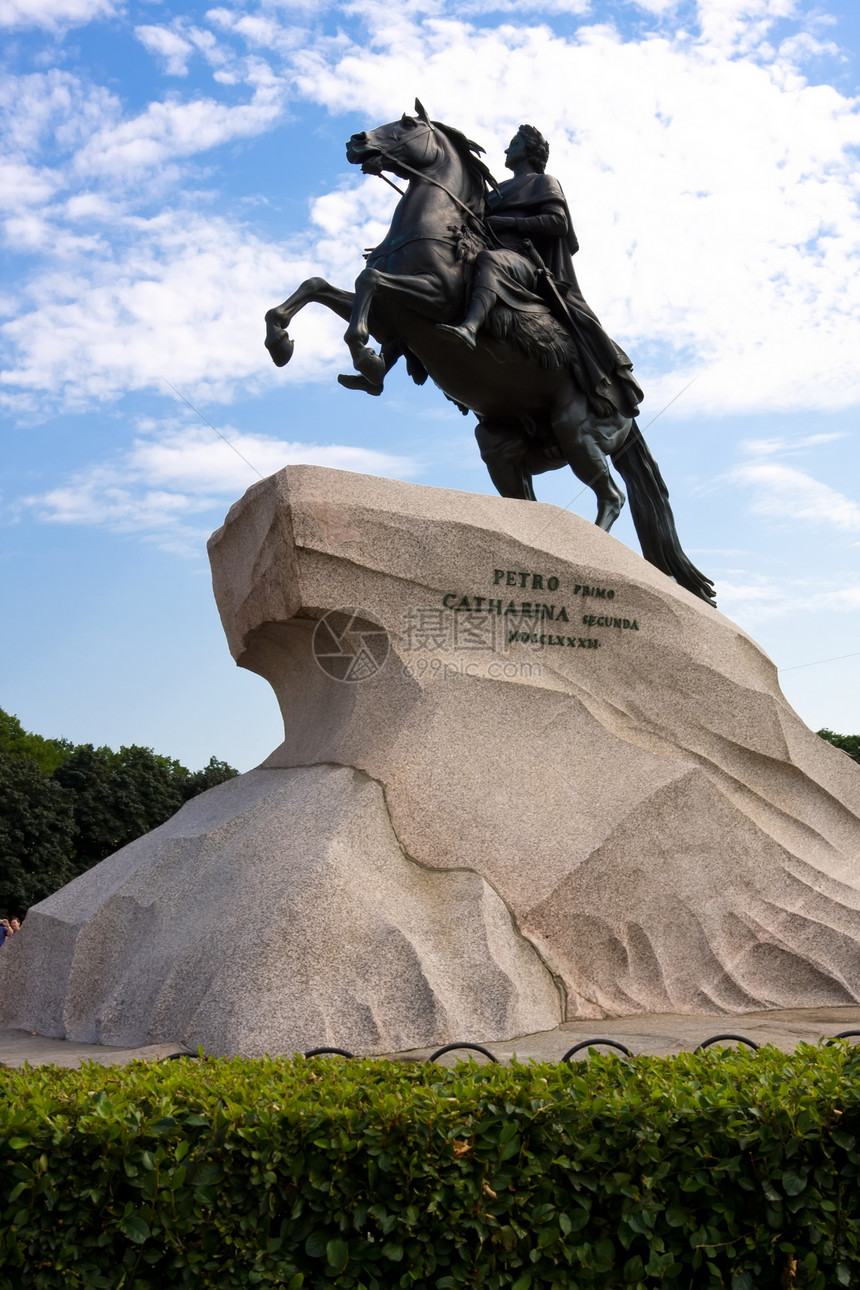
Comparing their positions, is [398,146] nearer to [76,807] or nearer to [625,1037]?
[625,1037]

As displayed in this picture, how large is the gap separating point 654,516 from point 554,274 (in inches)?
89.5

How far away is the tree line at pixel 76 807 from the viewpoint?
2528 cm

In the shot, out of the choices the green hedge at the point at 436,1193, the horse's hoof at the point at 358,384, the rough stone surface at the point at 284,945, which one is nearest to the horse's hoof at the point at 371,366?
the horse's hoof at the point at 358,384

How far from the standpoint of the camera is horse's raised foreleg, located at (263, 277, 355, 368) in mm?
7477

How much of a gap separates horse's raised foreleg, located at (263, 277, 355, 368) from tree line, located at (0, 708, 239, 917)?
20237mm

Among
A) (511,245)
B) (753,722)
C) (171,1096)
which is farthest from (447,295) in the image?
(171,1096)

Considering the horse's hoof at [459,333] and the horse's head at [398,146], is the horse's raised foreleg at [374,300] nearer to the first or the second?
the horse's hoof at [459,333]

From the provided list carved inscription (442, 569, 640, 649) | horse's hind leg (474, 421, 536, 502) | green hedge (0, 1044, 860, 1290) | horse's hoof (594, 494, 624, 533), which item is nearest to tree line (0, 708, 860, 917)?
horse's hind leg (474, 421, 536, 502)

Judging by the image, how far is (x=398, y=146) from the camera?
8.32 meters

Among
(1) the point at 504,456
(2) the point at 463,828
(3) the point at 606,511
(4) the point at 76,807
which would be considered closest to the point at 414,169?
(1) the point at 504,456

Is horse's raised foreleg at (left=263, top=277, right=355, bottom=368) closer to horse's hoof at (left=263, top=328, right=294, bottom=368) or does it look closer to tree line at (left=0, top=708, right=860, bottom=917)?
horse's hoof at (left=263, top=328, right=294, bottom=368)

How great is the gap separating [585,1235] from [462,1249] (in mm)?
277

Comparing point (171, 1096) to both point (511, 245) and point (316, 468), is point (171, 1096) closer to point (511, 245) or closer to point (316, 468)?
point (316, 468)

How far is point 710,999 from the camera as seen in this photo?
6.33 metres
